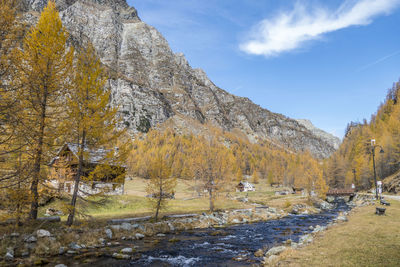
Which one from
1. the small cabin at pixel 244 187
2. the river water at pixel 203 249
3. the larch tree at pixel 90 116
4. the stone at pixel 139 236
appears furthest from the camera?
the small cabin at pixel 244 187

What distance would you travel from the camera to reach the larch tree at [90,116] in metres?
17.1

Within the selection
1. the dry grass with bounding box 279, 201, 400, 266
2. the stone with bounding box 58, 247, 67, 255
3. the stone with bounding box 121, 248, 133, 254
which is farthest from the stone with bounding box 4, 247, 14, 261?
the dry grass with bounding box 279, 201, 400, 266

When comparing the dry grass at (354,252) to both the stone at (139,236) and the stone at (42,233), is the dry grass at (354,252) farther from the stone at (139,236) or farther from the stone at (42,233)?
the stone at (42,233)

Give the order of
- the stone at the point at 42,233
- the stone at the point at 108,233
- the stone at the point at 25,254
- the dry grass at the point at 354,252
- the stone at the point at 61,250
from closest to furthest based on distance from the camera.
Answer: the dry grass at the point at 354,252
the stone at the point at 25,254
the stone at the point at 61,250
the stone at the point at 42,233
the stone at the point at 108,233

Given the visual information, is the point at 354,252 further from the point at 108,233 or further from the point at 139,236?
the point at 108,233

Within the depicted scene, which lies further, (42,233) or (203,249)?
(203,249)

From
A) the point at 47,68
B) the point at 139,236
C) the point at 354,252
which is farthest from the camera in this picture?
the point at 139,236

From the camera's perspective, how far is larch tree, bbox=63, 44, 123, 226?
1711 centimetres

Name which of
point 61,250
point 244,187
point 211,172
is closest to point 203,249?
point 61,250

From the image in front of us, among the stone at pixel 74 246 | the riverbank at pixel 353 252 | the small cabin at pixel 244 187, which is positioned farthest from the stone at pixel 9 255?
the small cabin at pixel 244 187

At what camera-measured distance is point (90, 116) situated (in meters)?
17.7

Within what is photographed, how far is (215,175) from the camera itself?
3794 cm

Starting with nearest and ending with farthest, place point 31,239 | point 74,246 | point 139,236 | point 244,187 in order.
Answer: point 31,239 < point 74,246 < point 139,236 < point 244,187

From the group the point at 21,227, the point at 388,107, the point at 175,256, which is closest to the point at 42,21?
the point at 21,227
